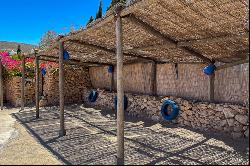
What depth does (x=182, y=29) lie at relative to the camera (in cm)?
670

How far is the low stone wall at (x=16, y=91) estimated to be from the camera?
51.5 feet

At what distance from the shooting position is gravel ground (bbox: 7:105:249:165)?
559 centimetres

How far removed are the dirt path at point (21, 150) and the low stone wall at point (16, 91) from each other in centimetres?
679

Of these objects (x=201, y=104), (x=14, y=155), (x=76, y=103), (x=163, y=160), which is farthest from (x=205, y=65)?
(x=76, y=103)

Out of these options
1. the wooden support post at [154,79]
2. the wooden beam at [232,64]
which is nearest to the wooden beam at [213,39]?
the wooden beam at [232,64]

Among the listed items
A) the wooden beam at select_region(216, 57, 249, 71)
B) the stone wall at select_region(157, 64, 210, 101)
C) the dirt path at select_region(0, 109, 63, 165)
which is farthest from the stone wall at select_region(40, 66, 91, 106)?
the wooden beam at select_region(216, 57, 249, 71)

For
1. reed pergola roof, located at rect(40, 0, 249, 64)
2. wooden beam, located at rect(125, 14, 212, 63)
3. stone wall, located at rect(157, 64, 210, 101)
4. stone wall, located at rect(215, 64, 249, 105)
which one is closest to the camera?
reed pergola roof, located at rect(40, 0, 249, 64)

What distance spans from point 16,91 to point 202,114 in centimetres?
1119

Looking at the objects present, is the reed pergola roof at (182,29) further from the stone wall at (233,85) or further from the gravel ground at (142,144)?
the gravel ground at (142,144)

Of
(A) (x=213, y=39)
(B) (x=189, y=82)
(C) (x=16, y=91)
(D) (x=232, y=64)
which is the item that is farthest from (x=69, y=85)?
(A) (x=213, y=39)

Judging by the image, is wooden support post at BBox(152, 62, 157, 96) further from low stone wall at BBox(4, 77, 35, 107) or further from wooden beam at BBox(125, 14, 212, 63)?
low stone wall at BBox(4, 77, 35, 107)

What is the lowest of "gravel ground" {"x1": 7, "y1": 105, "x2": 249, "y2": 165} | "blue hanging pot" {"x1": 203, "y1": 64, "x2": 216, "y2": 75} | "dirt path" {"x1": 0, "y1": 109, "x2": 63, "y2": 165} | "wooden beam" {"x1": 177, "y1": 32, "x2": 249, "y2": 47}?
"dirt path" {"x1": 0, "y1": 109, "x2": 63, "y2": 165}

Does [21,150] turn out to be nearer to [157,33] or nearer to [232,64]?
[157,33]

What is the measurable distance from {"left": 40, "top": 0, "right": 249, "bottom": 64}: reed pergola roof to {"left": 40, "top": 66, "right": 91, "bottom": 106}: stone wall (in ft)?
22.3
